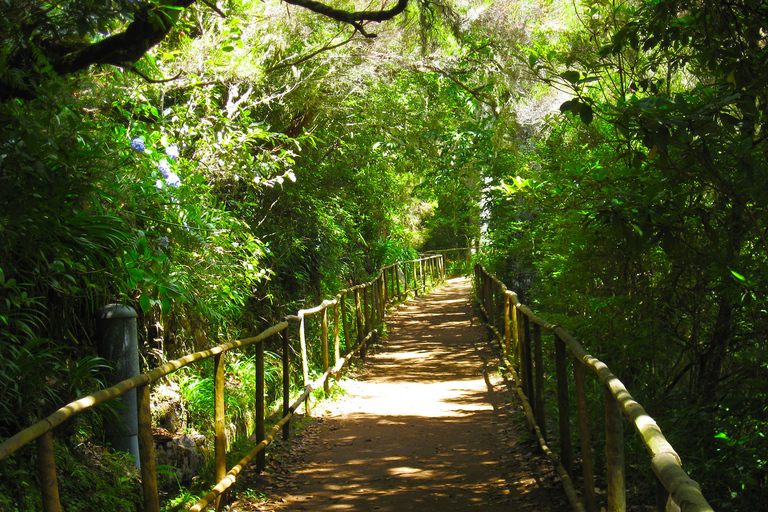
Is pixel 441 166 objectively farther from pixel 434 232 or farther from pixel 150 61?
pixel 434 232

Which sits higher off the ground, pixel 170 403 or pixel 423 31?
pixel 423 31

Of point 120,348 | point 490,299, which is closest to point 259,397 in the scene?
point 120,348

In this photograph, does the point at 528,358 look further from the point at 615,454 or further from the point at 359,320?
the point at 359,320

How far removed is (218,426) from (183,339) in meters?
2.13

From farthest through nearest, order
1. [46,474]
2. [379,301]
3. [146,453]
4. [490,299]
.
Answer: [379,301] → [490,299] → [146,453] → [46,474]

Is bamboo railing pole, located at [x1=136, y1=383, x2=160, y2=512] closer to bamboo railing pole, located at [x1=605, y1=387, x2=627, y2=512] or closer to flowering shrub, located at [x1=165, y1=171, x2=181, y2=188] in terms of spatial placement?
bamboo railing pole, located at [x1=605, y1=387, x2=627, y2=512]

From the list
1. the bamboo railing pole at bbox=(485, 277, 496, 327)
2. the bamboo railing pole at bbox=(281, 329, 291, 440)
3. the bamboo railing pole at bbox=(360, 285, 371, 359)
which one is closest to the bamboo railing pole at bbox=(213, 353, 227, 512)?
the bamboo railing pole at bbox=(281, 329, 291, 440)

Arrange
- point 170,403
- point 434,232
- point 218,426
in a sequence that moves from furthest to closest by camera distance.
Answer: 1. point 434,232
2. point 170,403
3. point 218,426

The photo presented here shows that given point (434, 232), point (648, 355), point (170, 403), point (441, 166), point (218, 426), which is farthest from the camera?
point (434, 232)

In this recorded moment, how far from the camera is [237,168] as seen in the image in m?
6.92

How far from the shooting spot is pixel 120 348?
463cm

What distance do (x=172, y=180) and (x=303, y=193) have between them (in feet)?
14.0

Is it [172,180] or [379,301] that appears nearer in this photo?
[172,180]

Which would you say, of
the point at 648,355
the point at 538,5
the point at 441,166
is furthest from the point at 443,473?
the point at 441,166
